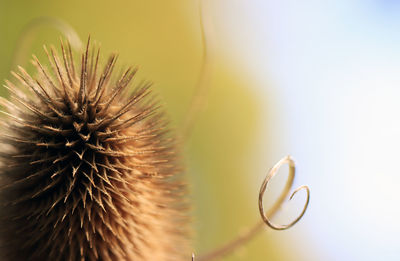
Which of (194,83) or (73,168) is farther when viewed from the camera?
(194,83)

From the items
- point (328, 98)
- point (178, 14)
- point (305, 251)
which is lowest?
point (305, 251)

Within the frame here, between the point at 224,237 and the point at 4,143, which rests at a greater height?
the point at 4,143

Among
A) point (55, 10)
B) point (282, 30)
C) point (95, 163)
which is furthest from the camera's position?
point (282, 30)

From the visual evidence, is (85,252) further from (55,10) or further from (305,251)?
(305,251)

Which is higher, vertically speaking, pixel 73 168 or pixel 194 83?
pixel 194 83

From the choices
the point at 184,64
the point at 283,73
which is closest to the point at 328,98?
the point at 283,73
